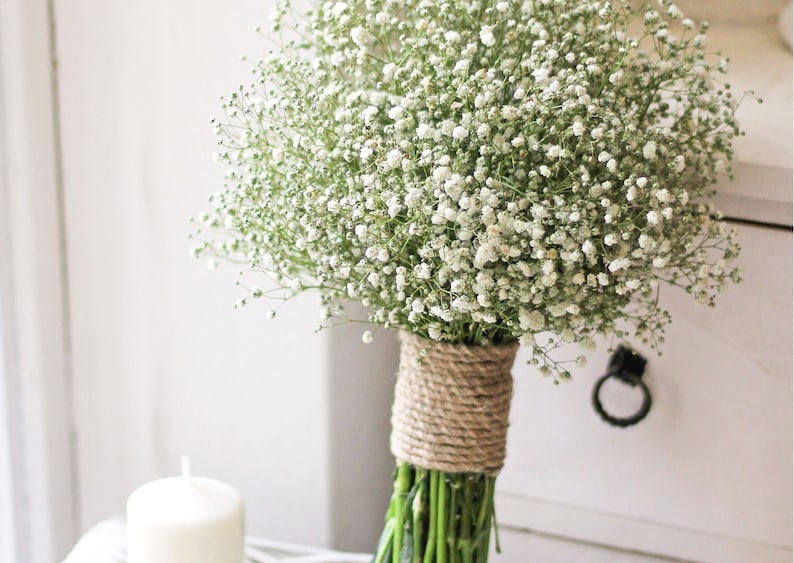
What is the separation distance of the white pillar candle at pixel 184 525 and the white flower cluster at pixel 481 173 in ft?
0.68

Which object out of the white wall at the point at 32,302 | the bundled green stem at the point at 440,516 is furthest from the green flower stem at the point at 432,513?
the white wall at the point at 32,302

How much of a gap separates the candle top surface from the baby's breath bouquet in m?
0.16

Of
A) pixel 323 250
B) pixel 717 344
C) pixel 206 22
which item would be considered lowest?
pixel 717 344

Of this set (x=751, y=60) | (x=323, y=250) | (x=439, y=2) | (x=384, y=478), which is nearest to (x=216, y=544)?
(x=323, y=250)

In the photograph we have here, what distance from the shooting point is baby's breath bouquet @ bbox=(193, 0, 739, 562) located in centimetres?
67

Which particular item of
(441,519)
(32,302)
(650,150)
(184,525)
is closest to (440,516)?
(441,519)

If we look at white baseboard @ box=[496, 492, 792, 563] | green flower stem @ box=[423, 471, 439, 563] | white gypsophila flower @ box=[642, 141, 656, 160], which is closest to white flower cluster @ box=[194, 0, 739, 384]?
white gypsophila flower @ box=[642, 141, 656, 160]

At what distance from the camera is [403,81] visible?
0.71 m

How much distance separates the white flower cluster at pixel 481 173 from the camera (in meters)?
0.67

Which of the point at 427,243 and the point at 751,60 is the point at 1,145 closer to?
the point at 427,243

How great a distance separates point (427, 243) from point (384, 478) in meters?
0.54

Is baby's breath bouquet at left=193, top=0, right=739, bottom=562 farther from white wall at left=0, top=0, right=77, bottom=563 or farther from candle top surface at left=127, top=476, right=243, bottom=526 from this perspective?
white wall at left=0, top=0, right=77, bottom=563

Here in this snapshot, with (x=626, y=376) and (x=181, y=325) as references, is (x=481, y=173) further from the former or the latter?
(x=181, y=325)

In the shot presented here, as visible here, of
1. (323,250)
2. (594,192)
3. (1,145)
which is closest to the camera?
(594,192)
